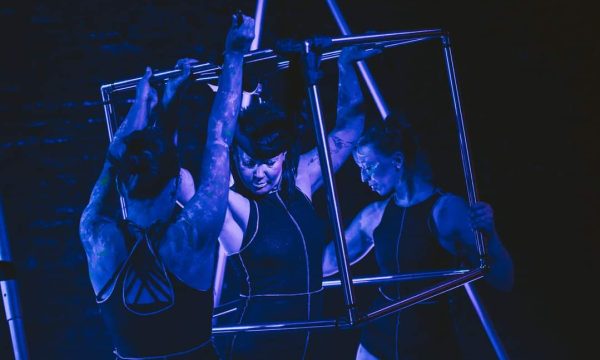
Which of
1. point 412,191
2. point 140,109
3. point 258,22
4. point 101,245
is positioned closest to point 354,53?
point 258,22

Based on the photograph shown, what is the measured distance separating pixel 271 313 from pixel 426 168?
1183mm

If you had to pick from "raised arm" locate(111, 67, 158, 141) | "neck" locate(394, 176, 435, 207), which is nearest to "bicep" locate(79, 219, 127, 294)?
"raised arm" locate(111, 67, 158, 141)

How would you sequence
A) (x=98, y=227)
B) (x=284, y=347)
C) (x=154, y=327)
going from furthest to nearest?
(x=284, y=347), (x=98, y=227), (x=154, y=327)

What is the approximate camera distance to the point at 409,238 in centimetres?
251

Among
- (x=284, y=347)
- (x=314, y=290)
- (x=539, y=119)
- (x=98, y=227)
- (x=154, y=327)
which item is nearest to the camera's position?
(x=154, y=327)

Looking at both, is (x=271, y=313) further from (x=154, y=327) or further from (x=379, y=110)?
(x=379, y=110)

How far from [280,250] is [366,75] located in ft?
3.85

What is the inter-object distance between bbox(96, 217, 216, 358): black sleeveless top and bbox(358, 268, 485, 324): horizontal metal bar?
2.46 feet

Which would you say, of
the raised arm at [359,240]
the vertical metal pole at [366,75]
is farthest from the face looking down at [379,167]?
the vertical metal pole at [366,75]

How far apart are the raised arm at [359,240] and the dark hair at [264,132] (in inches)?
20.6

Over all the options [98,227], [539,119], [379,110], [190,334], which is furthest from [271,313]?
[539,119]

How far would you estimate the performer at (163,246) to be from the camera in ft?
6.40

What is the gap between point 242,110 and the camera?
2.51 meters

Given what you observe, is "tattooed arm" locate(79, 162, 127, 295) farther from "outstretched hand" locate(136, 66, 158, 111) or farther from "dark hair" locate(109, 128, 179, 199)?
"outstretched hand" locate(136, 66, 158, 111)
